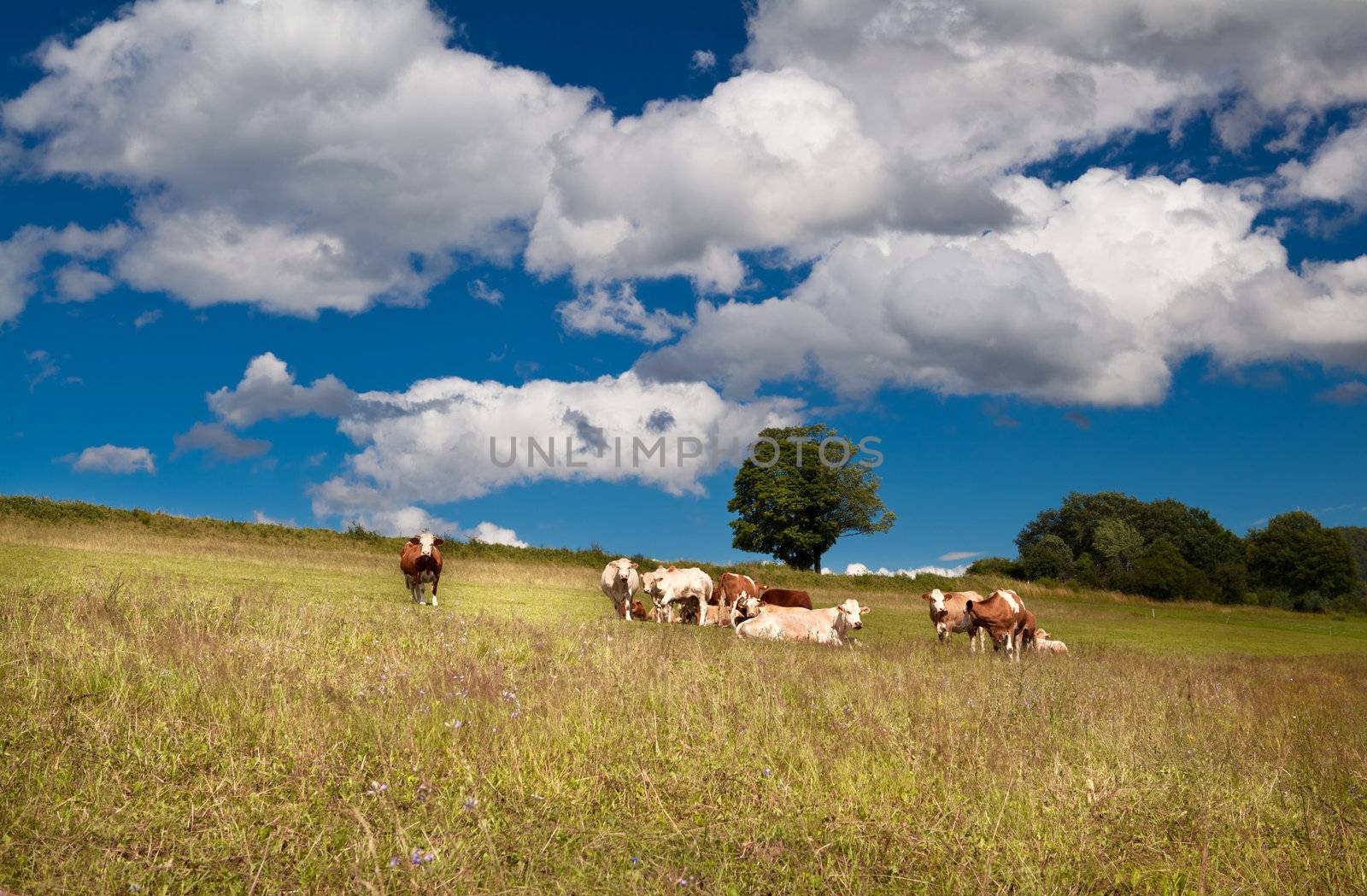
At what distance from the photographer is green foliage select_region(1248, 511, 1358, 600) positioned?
9206 centimetres

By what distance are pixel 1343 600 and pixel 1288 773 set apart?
310 ft

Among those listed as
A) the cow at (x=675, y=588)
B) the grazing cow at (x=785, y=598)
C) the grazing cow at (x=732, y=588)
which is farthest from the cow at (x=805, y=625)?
the grazing cow at (x=785, y=598)

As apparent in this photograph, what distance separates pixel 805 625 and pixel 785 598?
7.43 meters

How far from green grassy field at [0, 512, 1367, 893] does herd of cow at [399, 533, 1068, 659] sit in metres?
8.93

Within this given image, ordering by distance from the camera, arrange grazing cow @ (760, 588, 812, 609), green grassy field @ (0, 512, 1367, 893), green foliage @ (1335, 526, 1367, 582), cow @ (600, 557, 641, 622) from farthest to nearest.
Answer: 1. green foliage @ (1335, 526, 1367, 582)
2. grazing cow @ (760, 588, 812, 609)
3. cow @ (600, 557, 641, 622)
4. green grassy field @ (0, 512, 1367, 893)

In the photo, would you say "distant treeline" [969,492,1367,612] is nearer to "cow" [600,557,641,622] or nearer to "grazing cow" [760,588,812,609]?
"grazing cow" [760,588,812,609]

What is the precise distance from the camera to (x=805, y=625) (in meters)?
23.3

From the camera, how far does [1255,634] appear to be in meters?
38.7

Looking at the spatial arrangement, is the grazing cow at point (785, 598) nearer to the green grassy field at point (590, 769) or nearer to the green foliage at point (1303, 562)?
the green grassy field at point (590, 769)

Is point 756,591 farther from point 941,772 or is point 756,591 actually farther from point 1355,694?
point 941,772

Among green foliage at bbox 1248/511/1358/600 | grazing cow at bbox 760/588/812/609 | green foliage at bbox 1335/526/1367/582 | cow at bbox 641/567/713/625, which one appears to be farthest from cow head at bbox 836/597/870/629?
green foliage at bbox 1335/526/1367/582

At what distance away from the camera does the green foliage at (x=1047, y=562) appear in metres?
104

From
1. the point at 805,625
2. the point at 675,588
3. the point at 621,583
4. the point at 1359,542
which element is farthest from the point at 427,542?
the point at 1359,542

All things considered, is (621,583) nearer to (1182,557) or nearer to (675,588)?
(675,588)
